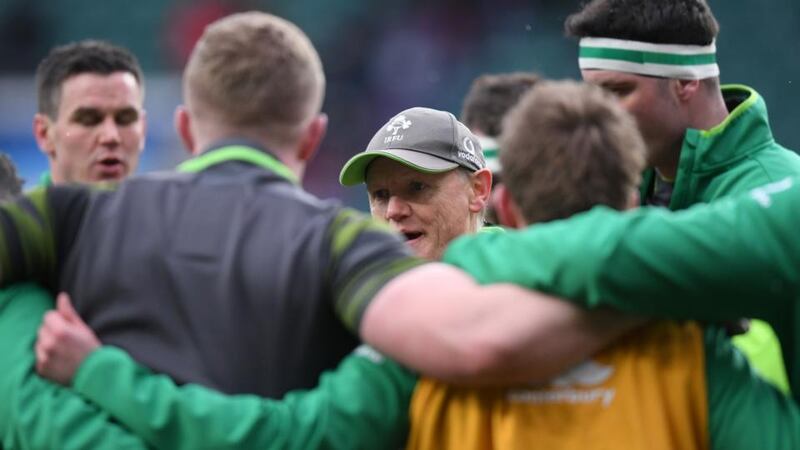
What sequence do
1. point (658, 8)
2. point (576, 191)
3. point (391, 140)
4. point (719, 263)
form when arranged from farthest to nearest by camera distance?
point (658, 8) < point (391, 140) < point (576, 191) < point (719, 263)

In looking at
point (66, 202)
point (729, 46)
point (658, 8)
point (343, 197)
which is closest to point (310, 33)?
point (343, 197)

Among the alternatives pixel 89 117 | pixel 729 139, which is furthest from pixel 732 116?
pixel 89 117

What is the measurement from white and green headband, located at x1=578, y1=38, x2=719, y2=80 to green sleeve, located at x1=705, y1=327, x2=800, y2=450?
7.69ft

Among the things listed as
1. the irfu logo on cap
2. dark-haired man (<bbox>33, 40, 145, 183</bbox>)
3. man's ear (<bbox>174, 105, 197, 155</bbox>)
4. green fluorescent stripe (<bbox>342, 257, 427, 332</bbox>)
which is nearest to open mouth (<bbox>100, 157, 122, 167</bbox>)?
dark-haired man (<bbox>33, 40, 145, 183</bbox>)

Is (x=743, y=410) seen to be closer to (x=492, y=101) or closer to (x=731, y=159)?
(x=731, y=159)

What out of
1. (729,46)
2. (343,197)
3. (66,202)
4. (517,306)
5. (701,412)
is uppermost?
(66,202)

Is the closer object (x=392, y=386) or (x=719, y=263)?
(x=719, y=263)

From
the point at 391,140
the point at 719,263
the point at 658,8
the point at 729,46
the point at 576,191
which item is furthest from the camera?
the point at 729,46

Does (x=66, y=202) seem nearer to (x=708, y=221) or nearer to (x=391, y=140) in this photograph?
(x=708, y=221)

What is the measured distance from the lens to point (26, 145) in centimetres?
1138

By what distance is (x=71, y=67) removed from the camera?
4926 millimetres

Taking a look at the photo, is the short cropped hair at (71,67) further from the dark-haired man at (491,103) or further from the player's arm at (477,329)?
the player's arm at (477,329)

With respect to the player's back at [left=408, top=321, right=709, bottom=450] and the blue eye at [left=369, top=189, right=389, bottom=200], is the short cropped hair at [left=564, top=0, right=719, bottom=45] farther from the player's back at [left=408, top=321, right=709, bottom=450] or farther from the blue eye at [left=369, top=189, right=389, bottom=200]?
the player's back at [left=408, top=321, right=709, bottom=450]

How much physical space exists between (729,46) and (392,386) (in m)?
9.46
